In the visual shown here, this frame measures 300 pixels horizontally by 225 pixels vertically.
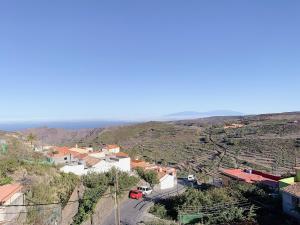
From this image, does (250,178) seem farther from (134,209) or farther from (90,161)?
(90,161)

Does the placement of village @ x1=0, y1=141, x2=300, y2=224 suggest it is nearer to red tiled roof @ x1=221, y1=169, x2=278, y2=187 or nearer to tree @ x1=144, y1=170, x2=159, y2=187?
red tiled roof @ x1=221, y1=169, x2=278, y2=187

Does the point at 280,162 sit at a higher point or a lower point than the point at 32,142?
lower

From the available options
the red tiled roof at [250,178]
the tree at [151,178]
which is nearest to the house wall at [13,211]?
the tree at [151,178]

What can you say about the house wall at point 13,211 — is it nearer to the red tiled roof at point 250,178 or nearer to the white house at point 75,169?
the white house at point 75,169

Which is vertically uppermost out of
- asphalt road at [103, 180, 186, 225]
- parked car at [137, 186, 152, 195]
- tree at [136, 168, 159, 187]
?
tree at [136, 168, 159, 187]

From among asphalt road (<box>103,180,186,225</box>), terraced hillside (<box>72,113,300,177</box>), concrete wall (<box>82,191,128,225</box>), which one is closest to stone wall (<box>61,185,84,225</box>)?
concrete wall (<box>82,191,128,225</box>)

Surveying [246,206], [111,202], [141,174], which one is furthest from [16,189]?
[141,174]

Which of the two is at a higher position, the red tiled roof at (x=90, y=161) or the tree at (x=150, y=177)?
the red tiled roof at (x=90, y=161)

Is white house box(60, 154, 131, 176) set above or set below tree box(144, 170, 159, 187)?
above

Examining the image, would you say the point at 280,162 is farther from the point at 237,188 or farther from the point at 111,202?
the point at 111,202
